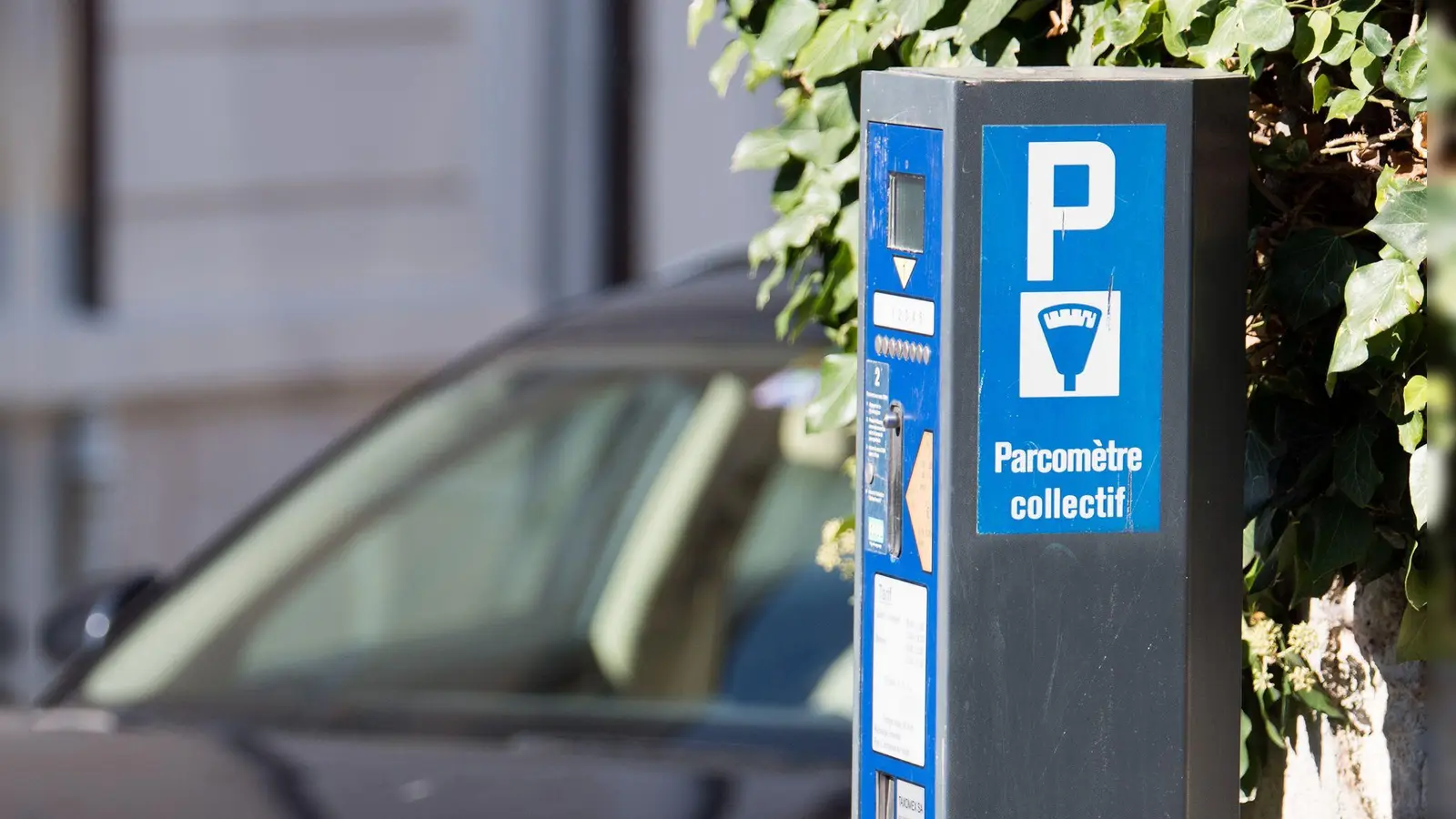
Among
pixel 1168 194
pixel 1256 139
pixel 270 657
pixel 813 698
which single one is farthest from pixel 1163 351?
pixel 270 657

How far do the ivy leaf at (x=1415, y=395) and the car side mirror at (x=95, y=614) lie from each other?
2352 mm

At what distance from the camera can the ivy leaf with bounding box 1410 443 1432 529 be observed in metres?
1.49

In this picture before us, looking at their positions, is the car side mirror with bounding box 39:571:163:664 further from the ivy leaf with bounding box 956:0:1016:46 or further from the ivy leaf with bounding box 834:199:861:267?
the ivy leaf with bounding box 956:0:1016:46

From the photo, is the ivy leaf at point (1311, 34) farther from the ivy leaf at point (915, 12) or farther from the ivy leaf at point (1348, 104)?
the ivy leaf at point (915, 12)

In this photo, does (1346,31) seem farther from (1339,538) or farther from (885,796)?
(885,796)

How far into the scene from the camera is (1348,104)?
5.21ft

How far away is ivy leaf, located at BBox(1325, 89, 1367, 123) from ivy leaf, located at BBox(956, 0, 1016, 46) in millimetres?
280

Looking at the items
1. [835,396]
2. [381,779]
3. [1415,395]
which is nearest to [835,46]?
[835,396]

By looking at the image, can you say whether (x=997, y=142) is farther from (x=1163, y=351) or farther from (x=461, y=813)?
(x=461, y=813)

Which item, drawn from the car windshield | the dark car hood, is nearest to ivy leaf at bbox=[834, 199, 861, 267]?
the dark car hood

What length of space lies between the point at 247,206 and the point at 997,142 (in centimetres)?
663

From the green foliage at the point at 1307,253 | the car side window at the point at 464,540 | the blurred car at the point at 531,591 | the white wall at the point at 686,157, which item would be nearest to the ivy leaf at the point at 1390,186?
the green foliage at the point at 1307,253

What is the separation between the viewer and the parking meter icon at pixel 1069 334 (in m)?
1.41

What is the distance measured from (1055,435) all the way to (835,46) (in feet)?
1.99
